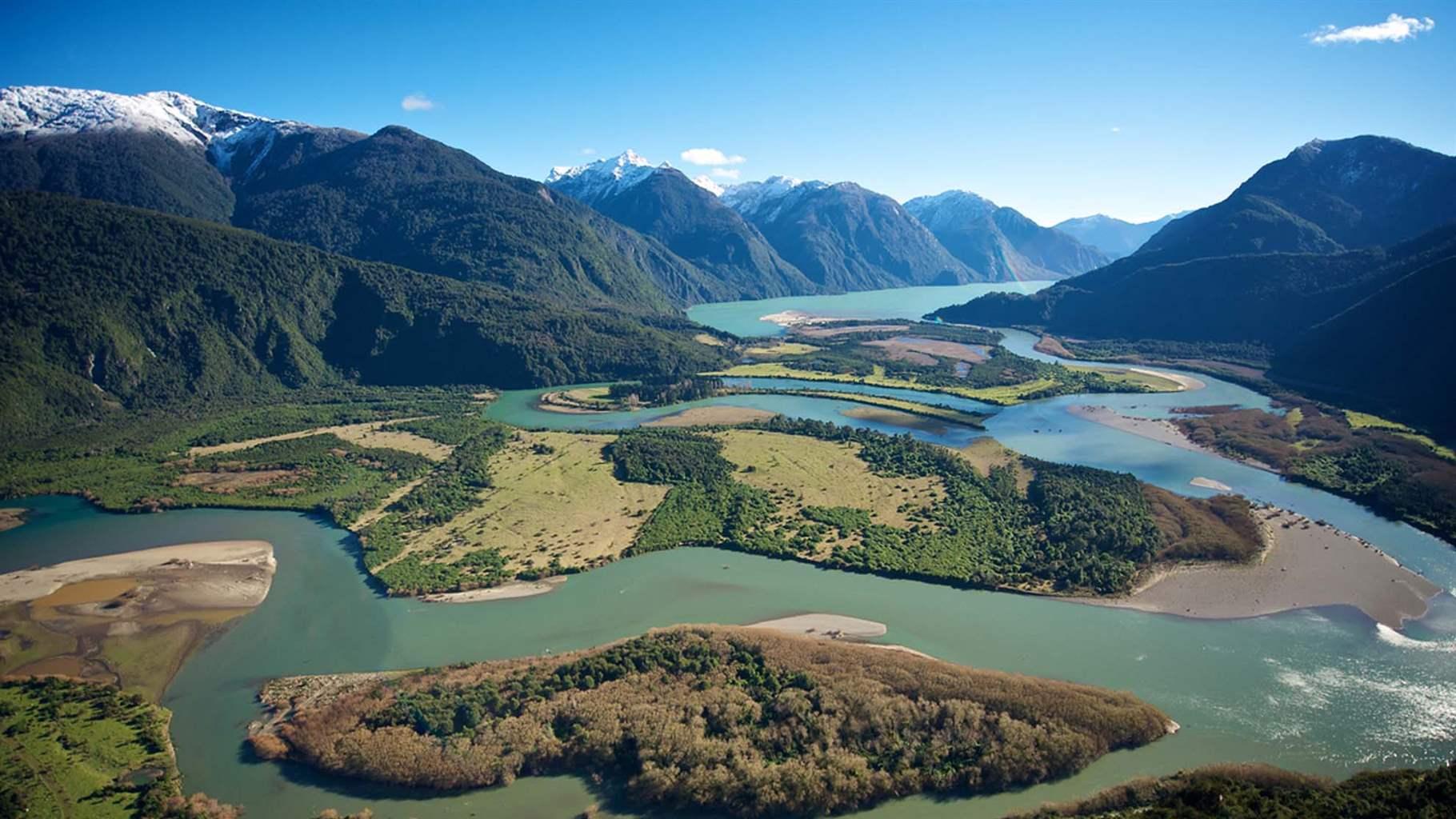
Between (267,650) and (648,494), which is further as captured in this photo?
(648,494)

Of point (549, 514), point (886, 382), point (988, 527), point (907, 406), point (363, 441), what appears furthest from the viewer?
point (886, 382)

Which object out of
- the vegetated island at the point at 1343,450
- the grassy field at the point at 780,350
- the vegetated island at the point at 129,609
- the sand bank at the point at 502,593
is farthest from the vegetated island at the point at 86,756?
the grassy field at the point at 780,350

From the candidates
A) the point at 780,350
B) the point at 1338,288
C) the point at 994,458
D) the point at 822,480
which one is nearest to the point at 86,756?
the point at 822,480

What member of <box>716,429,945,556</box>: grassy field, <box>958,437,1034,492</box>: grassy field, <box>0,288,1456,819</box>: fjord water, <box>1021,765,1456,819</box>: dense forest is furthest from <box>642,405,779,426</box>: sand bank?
<box>1021,765,1456,819</box>: dense forest

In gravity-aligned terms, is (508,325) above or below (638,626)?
above

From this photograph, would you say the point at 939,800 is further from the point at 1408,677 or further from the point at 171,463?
the point at 171,463

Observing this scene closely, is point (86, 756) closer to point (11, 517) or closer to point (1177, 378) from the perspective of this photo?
point (11, 517)

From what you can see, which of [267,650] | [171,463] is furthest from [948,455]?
[171,463]
